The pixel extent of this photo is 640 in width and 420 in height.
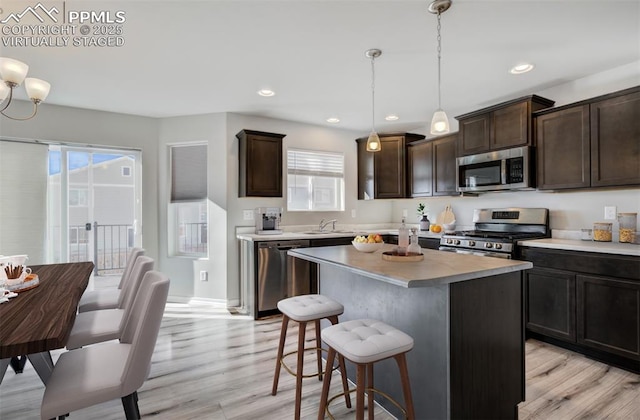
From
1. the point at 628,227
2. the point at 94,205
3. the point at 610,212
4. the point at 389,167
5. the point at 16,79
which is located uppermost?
the point at 16,79

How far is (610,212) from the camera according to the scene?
2947mm

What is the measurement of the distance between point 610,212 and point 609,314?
3.38 feet

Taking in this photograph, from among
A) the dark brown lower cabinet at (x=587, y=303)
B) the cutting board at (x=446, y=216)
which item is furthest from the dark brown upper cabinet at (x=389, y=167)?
the dark brown lower cabinet at (x=587, y=303)

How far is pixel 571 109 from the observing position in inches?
116

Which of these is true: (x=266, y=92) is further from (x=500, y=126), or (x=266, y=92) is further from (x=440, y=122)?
(x=500, y=126)

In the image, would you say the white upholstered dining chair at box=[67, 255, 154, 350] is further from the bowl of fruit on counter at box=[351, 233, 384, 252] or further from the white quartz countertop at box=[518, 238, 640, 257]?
the white quartz countertop at box=[518, 238, 640, 257]

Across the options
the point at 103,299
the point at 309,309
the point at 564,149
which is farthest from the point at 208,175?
the point at 564,149

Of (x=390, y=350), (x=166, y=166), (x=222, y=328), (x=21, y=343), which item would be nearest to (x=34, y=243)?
(x=166, y=166)

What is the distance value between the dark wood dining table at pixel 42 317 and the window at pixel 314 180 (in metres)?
2.86

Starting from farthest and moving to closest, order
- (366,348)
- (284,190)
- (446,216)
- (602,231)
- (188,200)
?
(284,190) < (446,216) < (188,200) < (602,231) < (366,348)

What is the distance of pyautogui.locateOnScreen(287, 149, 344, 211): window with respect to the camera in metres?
4.71

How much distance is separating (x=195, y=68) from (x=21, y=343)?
8.19 feet

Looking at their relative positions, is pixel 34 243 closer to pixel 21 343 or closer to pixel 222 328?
pixel 222 328

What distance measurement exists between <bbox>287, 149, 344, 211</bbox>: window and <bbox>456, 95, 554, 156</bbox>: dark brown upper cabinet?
1.90 meters
